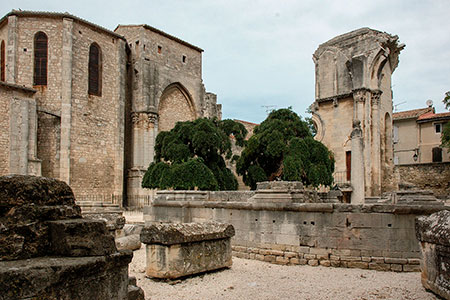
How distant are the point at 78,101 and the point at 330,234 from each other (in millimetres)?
19150

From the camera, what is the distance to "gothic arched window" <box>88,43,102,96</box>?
2378 centimetres

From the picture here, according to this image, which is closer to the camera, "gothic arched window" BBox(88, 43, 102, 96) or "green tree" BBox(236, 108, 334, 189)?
"green tree" BBox(236, 108, 334, 189)

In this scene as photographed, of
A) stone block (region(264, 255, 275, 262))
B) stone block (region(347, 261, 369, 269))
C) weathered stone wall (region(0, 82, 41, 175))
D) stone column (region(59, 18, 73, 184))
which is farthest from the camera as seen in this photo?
stone column (region(59, 18, 73, 184))

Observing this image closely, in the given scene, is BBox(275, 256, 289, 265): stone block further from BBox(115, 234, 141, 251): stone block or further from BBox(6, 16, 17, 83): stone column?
BBox(6, 16, 17, 83): stone column

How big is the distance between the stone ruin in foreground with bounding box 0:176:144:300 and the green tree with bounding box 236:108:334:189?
14.8m

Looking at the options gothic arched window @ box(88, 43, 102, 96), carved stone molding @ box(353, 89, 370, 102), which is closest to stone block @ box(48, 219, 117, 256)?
carved stone molding @ box(353, 89, 370, 102)

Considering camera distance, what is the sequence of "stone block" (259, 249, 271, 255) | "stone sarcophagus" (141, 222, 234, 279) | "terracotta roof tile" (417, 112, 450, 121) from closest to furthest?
"stone sarcophagus" (141, 222, 234, 279) → "stone block" (259, 249, 271, 255) → "terracotta roof tile" (417, 112, 450, 121)

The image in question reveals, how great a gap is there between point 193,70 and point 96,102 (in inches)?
399

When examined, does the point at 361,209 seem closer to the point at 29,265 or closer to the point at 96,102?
the point at 29,265

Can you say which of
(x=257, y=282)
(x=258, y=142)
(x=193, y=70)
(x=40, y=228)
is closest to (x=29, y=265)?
(x=40, y=228)

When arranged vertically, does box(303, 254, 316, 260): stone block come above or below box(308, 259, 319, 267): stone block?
above

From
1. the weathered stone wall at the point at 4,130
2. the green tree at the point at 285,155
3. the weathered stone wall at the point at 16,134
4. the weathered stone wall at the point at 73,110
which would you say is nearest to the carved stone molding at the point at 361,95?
the green tree at the point at 285,155

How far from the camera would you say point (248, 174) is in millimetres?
19797

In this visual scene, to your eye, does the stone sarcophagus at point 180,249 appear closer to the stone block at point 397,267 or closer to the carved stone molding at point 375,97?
the stone block at point 397,267
